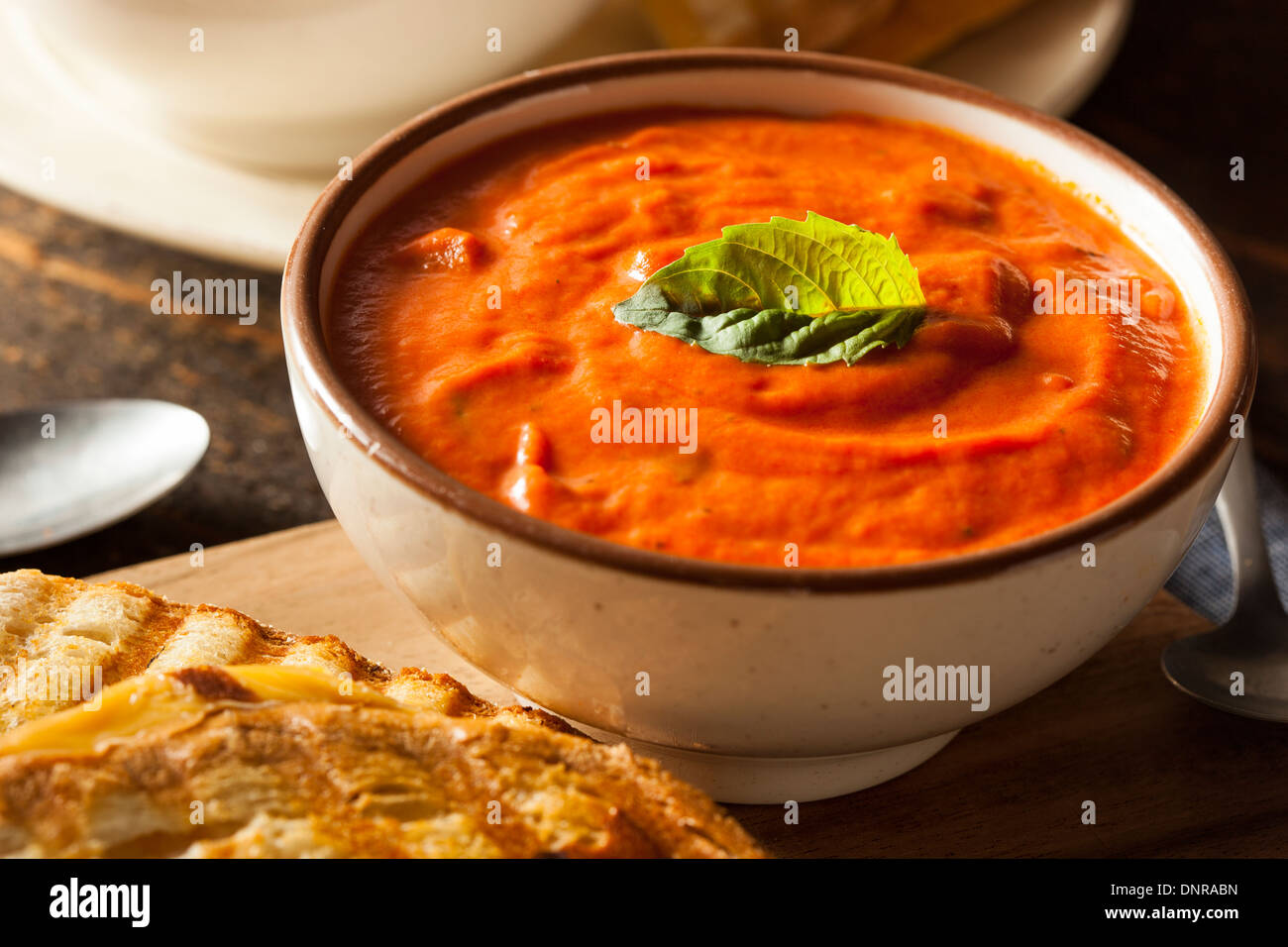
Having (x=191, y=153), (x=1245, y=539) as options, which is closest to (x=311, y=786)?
(x=1245, y=539)

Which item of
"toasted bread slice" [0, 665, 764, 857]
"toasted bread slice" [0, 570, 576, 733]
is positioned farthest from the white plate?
"toasted bread slice" [0, 665, 764, 857]

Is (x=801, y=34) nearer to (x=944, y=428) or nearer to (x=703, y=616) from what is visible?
(x=944, y=428)

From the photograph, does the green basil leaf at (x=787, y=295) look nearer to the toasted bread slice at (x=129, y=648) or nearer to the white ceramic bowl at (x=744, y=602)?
the white ceramic bowl at (x=744, y=602)

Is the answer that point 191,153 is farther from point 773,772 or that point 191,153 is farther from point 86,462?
point 773,772

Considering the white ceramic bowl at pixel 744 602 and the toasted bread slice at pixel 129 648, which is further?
the toasted bread slice at pixel 129 648

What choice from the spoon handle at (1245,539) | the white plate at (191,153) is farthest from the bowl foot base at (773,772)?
the white plate at (191,153)

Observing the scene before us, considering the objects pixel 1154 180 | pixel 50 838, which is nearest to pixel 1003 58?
pixel 1154 180
